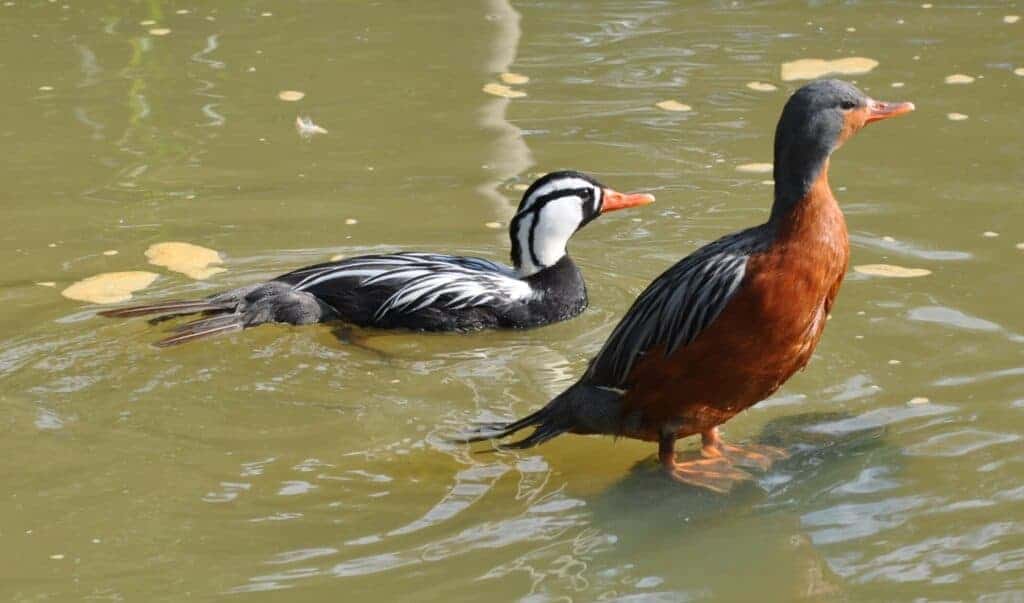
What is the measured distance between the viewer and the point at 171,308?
24.8 ft

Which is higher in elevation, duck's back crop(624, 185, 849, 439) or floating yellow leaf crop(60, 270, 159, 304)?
duck's back crop(624, 185, 849, 439)

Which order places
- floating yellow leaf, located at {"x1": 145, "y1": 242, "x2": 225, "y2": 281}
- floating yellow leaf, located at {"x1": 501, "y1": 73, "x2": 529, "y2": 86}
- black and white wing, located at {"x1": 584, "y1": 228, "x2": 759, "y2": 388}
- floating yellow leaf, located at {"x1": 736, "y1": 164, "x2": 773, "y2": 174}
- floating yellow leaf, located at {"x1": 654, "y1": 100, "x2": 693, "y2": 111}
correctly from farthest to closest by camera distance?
1. floating yellow leaf, located at {"x1": 501, "y1": 73, "x2": 529, "y2": 86}
2. floating yellow leaf, located at {"x1": 654, "y1": 100, "x2": 693, "y2": 111}
3. floating yellow leaf, located at {"x1": 736, "y1": 164, "x2": 773, "y2": 174}
4. floating yellow leaf, located at {"x1": 145, "y1": 242, "x2": 225, "y2": 281}
5. black and white wing, located at {"x1": 584, "y1": 228, "x2": 759, "y2": 388}

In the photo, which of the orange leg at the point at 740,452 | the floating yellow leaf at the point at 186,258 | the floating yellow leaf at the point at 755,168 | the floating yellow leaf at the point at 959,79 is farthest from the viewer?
the floating yellow leaf at the point at 959,79

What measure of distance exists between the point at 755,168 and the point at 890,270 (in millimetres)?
1669

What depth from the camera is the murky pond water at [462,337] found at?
209 inches

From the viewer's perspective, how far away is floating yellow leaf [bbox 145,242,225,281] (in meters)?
8.27

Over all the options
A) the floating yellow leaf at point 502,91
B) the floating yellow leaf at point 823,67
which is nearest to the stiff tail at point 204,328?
the floating yellow leaf at point 502,91

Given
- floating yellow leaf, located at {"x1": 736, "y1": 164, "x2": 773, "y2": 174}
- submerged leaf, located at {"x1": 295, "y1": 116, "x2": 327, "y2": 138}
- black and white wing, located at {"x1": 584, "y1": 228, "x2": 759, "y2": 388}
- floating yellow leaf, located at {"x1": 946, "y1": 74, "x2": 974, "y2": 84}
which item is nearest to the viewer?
black and white wing, located at {"x1": 584, "y1": 228, "x2": 759, "y2": 388}

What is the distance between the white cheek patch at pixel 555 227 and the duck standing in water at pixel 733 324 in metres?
1.97

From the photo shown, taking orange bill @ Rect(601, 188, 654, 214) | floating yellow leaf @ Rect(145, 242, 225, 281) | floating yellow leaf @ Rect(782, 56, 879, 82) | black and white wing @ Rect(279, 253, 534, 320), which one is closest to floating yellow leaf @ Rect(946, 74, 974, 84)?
floating yellow leaf @ Rect(782, 56, 879, 82)

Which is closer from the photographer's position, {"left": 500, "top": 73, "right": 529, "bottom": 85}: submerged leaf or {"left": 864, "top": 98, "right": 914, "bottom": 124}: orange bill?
{"left": 864, "top": 98, "right": 914, "bottom": 124}: orange bill

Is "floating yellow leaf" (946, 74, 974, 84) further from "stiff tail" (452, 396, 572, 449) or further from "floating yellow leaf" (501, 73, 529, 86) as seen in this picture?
"stiff tail" (452, 396, 572, 449)

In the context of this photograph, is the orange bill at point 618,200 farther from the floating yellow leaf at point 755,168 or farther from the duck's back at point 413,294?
the floating yellow leaf at point 755,168

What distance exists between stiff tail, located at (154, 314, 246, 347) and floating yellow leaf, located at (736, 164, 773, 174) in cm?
330
